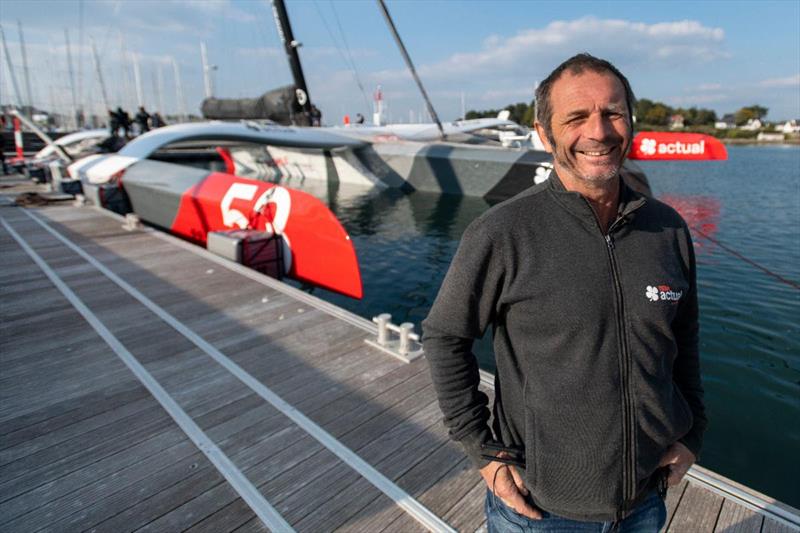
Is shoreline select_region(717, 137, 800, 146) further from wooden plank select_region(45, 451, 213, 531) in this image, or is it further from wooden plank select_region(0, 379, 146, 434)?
wooden plank select_region(45, 451, 213, 531)

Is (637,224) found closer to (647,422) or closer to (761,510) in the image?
(647,422)

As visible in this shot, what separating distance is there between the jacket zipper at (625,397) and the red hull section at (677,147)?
10405 millimetres

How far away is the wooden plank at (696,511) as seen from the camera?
203 cm

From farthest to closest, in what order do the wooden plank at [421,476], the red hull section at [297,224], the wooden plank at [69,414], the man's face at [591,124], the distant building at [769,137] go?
the distant building at [769,137] < the red hull section at [297,224] < the wooden plank at [69,414] < the wooden plank at [421,476] < the man's face at [591,124]

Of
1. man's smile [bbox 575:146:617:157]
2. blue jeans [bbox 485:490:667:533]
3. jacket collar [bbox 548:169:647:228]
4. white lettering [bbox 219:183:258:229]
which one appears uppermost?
man's smile [bbox 575:146:617:157]

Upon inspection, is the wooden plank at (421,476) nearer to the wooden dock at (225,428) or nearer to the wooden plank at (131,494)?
the wooden dock at (225,428)

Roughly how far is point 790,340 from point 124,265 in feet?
27.6

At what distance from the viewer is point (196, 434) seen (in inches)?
105

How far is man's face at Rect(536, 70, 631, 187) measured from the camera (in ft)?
3.37

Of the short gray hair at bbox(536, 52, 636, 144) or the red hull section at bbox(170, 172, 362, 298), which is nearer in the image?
the short gray hair at bbox(536, 52, 636, 144)

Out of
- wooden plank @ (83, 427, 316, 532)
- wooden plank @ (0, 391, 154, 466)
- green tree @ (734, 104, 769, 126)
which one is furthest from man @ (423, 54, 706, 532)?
green tree @ (734, 104, 769, 126)

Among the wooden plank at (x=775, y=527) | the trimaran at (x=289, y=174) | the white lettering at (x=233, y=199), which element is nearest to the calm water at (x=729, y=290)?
the trimaran at (x=289, y=174)

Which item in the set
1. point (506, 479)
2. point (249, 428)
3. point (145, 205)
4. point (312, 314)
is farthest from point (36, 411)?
point (145, 205)

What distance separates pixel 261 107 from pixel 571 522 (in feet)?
69.9
